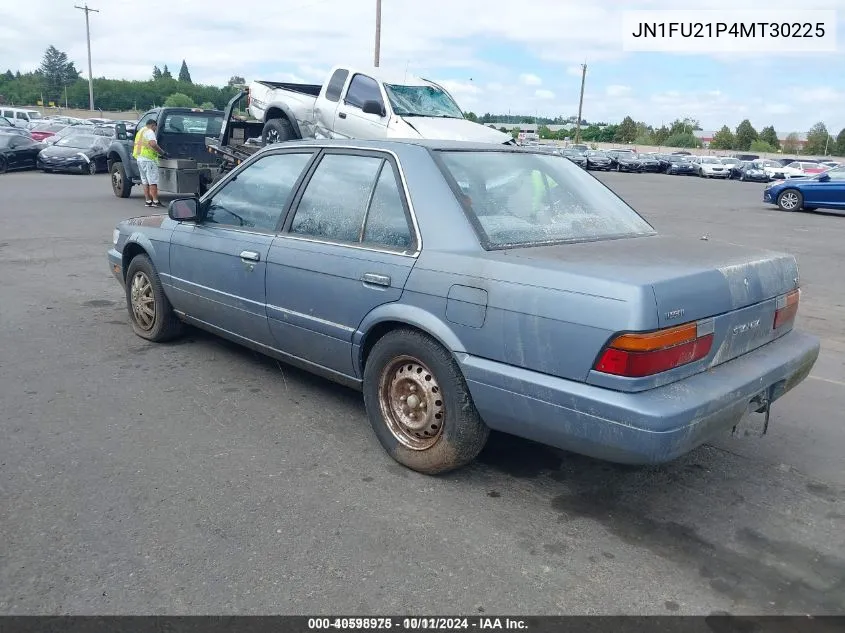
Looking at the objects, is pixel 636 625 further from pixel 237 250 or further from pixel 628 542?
pixel 237 250

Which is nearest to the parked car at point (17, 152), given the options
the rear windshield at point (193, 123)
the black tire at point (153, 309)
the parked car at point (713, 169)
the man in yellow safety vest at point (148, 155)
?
the rear windshield at point (193, 123)

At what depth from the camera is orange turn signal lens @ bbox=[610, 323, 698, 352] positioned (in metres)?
2.89

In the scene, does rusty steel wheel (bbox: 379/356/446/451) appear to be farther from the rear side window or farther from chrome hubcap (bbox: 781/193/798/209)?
chrome hubcap (bbox: 781/193/798/209)

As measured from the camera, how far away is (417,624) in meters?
2.59

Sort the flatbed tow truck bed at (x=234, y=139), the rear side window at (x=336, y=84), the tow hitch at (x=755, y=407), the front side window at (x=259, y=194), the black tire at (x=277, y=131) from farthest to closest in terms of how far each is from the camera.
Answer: the flatbed tow truck bed at (x=234, y=139), the black tire at (x=277, y=131), the rear side window at (x=336, y=84), the front side window at (x=259, y=194), the tow hitch at (x=755, y=407)

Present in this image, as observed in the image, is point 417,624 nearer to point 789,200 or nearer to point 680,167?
point 789,200

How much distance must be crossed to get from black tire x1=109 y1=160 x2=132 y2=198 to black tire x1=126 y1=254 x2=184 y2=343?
12160 mm

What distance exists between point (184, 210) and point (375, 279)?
6.17ft

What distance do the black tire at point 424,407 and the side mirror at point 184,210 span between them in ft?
6.30

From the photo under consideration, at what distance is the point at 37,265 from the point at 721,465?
8041mm

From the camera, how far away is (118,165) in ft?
55.8

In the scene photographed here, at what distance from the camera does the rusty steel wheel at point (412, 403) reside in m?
3.61

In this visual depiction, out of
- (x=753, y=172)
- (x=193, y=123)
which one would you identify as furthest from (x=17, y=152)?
(x=753, y=172)

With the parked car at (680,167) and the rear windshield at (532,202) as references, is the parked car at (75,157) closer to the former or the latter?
A: the rear windshield at (532,202)
